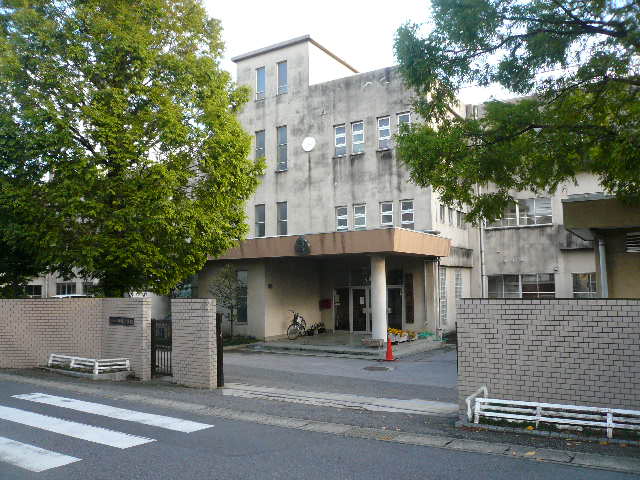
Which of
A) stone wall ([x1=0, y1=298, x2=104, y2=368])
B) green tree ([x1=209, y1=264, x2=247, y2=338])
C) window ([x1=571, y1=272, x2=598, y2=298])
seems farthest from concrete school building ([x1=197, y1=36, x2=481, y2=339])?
stone wall ([x1=0, y1=298, x2=104, y2=368])

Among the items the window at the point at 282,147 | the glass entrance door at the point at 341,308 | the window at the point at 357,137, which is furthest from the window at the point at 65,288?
the window at the point at 357,137

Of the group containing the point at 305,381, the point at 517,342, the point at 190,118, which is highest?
the point at 190,118

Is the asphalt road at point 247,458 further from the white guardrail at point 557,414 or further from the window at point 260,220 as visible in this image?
the window at point 260,220

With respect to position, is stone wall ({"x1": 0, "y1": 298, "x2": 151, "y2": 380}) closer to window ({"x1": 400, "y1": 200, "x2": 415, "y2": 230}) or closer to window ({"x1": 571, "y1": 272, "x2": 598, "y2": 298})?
window ({"x1": 400, "y1": 200, "x2": 415, "y2": 230})

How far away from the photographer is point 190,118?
51.4 feet

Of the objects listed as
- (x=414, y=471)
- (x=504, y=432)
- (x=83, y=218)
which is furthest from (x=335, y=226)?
(x=414, y=471)

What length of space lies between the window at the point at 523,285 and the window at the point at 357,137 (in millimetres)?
9467

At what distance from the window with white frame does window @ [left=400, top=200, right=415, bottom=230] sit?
7.29 meters

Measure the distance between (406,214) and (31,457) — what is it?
19.2 metres

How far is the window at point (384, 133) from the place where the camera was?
24.8 m

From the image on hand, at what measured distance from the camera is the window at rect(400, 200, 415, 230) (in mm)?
24344

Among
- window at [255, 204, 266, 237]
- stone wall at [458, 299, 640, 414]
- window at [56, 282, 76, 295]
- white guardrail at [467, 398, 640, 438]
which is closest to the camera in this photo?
white guardrail at [467, 398, 640, 438]

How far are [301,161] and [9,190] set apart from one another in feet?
48.3

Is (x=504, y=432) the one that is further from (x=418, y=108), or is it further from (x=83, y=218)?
(x=83, y=218)
